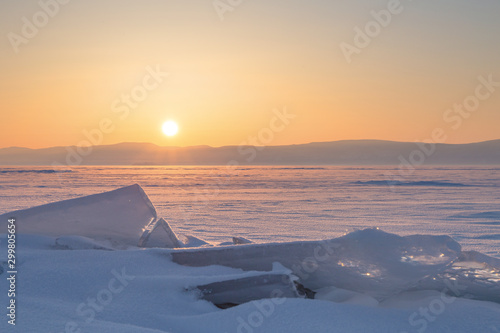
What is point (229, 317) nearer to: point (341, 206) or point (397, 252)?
point (397, 252)

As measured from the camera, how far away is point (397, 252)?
249 centimetres

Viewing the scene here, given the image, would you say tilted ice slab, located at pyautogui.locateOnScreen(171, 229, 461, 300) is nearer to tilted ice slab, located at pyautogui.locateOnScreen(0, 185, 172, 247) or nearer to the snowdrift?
the snowdrift

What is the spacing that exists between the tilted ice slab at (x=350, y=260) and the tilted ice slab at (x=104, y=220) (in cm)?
56

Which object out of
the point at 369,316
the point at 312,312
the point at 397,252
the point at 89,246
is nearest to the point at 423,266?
the point at 397,252

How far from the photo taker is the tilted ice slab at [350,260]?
225 centimetres

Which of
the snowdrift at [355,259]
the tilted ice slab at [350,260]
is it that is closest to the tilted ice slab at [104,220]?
the snowdrift at [355,259]

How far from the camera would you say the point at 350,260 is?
245cm

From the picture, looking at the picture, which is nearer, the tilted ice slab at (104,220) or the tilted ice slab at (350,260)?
the tilted ice slab at (350,260)

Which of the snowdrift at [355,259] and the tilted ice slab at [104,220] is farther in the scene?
the tilted ice slab at [104,220]

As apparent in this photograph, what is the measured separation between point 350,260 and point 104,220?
5.61 feet

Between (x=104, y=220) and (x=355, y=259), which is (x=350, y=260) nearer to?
(x=355, y=259)

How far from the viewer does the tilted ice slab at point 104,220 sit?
285 centimetres

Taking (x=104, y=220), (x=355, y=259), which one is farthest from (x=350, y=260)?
(x=104, y=220)

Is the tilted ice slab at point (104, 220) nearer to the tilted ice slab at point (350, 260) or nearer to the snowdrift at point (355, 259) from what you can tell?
the snowdrift at point (355, 259)
